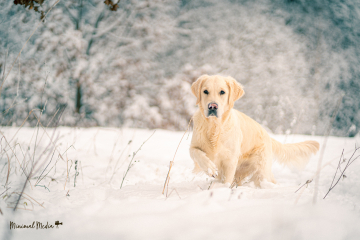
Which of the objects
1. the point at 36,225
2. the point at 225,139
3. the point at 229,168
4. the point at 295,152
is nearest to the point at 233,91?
the point at 225,139

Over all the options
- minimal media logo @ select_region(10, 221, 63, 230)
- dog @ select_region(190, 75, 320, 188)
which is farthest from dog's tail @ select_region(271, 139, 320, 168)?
minimal media logo @ select_region(10, 221, 63, 230)

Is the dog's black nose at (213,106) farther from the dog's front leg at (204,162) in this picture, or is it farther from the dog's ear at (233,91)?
the dog's front leg at (204,162)

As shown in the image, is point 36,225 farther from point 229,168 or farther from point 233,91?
point 233,91

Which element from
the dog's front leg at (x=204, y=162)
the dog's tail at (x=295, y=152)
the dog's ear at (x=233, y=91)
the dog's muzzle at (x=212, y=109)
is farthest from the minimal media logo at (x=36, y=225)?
the dog's tail at (x=295, y=152)

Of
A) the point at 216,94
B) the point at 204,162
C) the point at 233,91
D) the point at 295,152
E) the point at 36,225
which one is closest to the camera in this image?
the point at 36,225

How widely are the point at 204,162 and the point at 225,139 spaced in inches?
12.1

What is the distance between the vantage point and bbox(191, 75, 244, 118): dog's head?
1878 millimetres

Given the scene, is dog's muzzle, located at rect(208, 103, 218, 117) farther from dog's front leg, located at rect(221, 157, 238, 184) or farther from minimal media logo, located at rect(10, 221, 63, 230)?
minimal media logo, located at rect(10, 221, 63, 230)

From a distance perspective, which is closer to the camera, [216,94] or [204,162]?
[204,162]

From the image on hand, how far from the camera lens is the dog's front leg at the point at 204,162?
5.72 feet

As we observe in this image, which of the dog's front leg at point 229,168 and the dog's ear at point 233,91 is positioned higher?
the dog's ear at point 233,91

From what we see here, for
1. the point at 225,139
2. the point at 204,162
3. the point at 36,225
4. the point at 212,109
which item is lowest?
the point at 204,162

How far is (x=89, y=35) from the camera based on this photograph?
630 centimetres

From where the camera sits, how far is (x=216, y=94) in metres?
1.95
